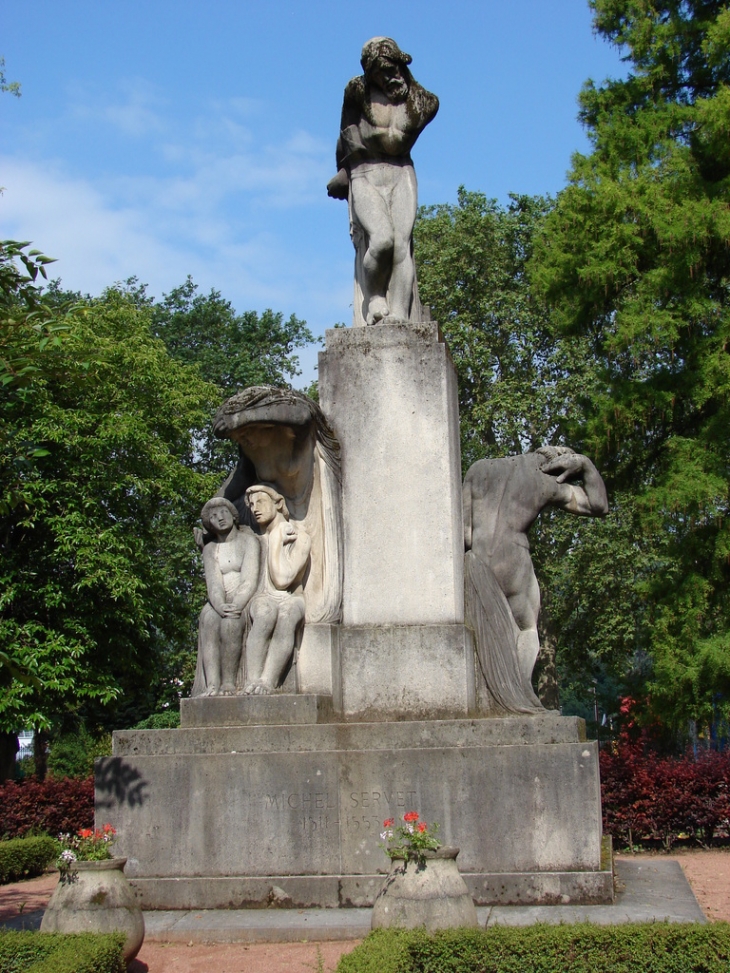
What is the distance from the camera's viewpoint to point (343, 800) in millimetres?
7566

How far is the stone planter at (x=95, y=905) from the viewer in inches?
247

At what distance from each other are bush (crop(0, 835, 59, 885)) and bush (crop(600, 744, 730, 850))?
6.96 m

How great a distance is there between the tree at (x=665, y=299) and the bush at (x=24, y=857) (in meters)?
10.2

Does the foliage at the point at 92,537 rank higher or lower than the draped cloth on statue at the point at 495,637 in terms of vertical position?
higher

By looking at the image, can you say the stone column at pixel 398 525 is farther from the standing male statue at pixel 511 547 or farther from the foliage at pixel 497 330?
the foliage at pixel 497 330

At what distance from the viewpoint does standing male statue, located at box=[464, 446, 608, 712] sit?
8344mm

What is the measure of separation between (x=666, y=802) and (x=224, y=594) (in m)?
8.42

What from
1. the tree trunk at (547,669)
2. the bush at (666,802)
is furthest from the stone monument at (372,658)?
the tree trunk at (547,669)

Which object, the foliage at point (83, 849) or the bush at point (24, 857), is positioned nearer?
the foliage at point (83, 849)

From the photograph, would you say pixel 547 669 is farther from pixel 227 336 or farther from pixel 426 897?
pixel 426 897

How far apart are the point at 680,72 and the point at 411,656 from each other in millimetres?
17006

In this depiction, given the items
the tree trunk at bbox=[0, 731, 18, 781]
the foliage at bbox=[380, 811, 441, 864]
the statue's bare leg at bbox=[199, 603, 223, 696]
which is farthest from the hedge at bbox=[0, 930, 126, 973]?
the tree trunk at bbox=[0, 731, 18, 781]

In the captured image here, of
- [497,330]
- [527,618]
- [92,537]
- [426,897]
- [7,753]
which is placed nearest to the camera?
[426,897]

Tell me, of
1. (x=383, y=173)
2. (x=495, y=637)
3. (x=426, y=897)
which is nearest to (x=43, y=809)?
(x=495, y=637)
